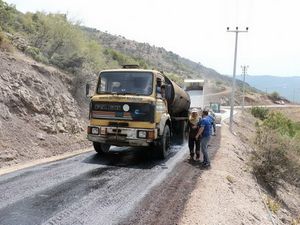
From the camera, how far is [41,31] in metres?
28.8

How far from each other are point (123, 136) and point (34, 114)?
563cm

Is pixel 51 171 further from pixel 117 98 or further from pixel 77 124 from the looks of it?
pixel 77 124

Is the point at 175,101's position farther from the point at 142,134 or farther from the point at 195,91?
the point at 195,91

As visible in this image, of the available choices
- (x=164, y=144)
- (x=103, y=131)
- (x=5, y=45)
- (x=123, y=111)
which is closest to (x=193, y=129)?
(x=164, y=144)

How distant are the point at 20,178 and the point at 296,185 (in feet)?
52.5

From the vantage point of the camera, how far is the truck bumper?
1360 centimetres

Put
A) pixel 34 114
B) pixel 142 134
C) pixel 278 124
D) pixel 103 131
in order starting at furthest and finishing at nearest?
pixel 278 124, pixel 34 114, pixel 103 131, pixel 142 134

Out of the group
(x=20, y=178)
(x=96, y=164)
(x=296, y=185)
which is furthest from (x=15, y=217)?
(x=296, y=185)

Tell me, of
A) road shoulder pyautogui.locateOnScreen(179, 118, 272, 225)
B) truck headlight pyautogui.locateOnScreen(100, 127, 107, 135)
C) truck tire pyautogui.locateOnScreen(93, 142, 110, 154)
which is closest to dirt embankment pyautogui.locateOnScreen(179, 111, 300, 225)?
road shoulder pyautogui.locateOnScreen(179, 118, 272, 225)

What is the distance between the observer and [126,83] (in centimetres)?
1419

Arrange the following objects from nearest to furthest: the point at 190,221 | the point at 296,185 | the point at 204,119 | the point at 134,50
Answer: the point at 190,221 → the point at 204,119 → the point at 296,185 → the point at 134,50

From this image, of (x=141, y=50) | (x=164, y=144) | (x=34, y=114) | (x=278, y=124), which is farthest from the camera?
(x=141, y=50)

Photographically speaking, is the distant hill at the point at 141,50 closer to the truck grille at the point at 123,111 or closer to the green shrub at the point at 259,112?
the green shrub at the point at 259,112

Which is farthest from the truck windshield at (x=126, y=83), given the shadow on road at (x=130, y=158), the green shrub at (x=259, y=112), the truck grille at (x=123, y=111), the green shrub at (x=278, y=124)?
the green shrub at (x=259, y=112)
